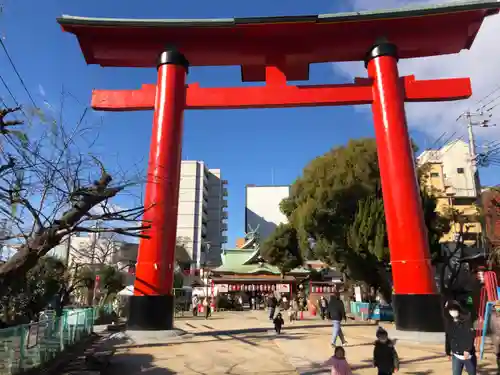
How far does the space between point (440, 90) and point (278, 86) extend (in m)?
4.91

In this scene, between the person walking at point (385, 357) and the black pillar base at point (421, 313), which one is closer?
the person walking at point (385, 357)

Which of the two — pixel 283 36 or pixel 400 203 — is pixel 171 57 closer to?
pixel 283 36

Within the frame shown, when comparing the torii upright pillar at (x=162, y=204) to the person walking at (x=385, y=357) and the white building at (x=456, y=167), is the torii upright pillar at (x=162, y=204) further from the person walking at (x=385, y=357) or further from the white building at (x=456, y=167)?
the white building at (x=456, y=167)

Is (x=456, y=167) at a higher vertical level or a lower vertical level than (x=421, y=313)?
higher

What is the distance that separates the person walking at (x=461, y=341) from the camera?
5.14 meters

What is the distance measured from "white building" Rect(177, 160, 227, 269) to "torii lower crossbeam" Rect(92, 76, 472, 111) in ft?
155

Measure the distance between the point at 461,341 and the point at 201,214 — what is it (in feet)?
206

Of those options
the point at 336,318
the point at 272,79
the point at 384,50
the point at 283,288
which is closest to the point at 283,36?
the point at 272,79

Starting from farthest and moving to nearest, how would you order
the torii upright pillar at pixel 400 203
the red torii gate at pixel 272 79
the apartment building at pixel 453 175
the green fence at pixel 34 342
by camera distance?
the apartment building at pixel 453 175 < the red torii gate at pixel 272 79 < the torii upright pillar at pixel 400 203 < the green fence at pixel 34 342

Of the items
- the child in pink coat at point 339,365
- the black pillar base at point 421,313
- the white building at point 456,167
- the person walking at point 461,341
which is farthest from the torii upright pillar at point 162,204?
the white building at point 456,167

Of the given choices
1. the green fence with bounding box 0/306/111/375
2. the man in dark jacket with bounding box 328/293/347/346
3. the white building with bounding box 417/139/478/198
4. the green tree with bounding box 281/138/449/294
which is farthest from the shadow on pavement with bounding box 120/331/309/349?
the white building with bounding box 417/139/478/198

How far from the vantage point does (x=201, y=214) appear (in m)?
67.0

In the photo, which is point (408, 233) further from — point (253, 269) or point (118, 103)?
point (253, 269)

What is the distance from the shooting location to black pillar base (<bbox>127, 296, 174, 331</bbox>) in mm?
10633
